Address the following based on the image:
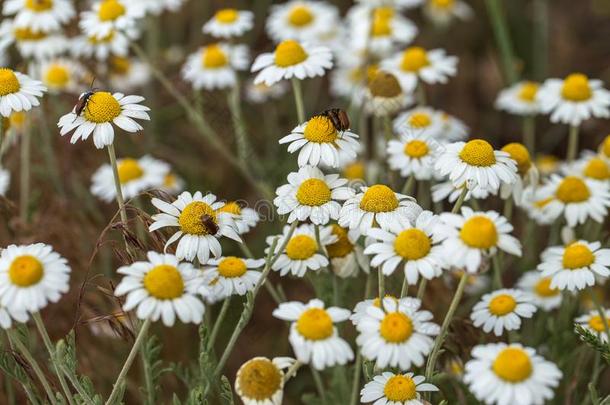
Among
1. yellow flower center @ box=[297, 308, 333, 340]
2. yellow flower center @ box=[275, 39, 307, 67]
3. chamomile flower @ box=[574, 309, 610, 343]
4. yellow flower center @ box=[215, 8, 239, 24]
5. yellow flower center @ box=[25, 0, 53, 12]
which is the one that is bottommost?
chamomile flower @ box=[574, 309, 610, 343]

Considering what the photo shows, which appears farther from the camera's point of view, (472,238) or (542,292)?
(542,292)

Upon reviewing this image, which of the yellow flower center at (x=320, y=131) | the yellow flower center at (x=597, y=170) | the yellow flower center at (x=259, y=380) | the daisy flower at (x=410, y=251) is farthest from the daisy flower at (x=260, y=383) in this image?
the yellow flower center at (x=597, y=170)

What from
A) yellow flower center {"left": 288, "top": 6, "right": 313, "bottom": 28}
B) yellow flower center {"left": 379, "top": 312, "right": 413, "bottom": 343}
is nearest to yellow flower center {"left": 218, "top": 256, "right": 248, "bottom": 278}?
yellow flower center {"left": 379, "top": 312, "right": 413, "bottom": 343}

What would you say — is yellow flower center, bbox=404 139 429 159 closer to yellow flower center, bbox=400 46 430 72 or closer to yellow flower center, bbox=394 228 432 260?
yellow flower center, bbox=400 46 430 72

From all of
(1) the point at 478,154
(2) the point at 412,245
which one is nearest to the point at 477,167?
(1) the point at 478,154

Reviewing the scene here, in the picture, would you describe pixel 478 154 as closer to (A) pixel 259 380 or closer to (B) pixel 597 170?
(A) pixel 259 380

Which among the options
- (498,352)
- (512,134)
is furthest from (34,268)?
(512,134)
